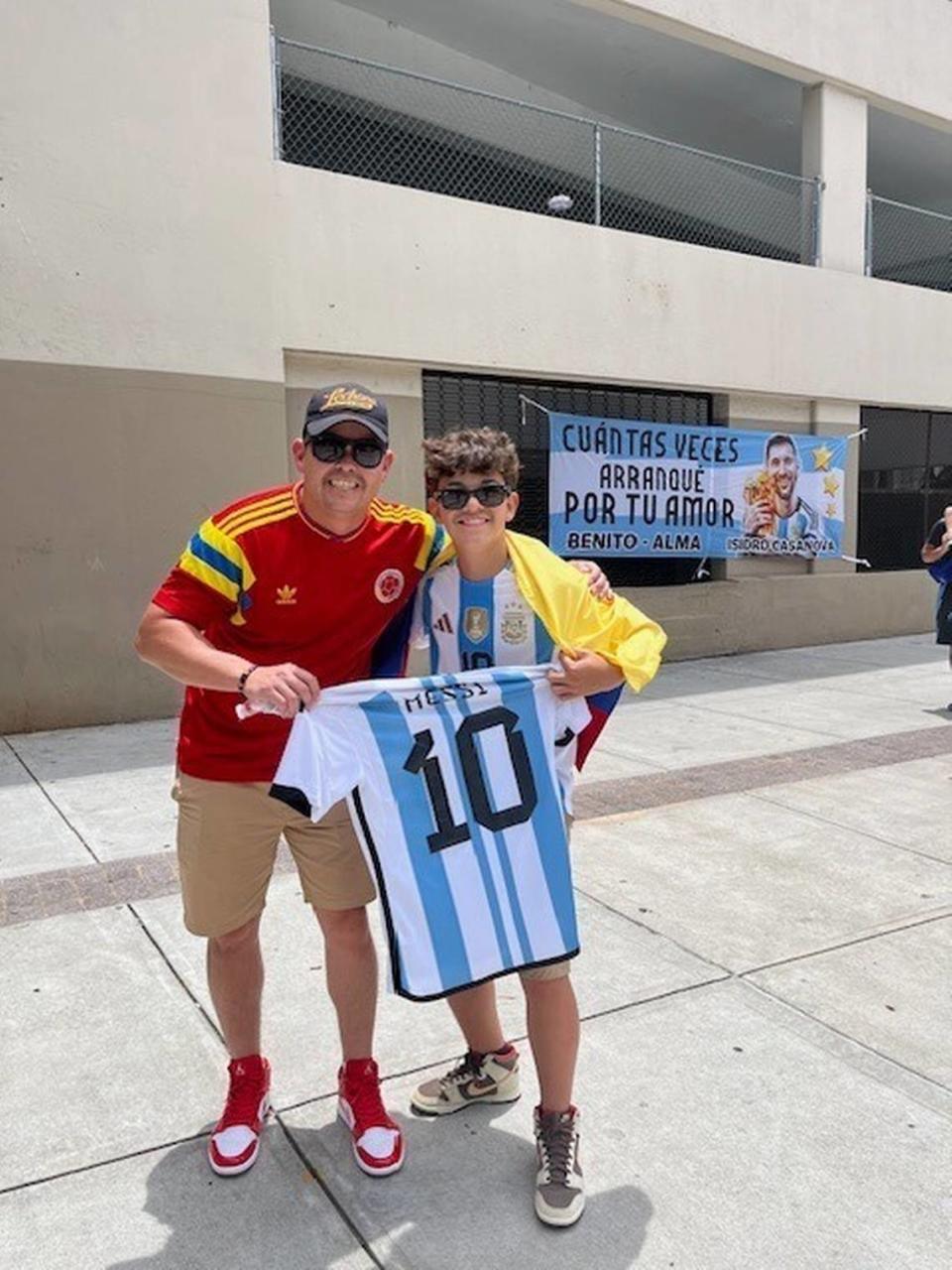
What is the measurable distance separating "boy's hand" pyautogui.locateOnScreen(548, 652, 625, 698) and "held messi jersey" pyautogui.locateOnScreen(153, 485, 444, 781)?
446mm

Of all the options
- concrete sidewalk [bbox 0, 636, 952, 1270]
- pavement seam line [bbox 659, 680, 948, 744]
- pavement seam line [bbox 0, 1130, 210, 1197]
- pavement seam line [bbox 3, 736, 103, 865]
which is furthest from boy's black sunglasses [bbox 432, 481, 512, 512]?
pavement seam line [bbox 659, 680, 948, 744]

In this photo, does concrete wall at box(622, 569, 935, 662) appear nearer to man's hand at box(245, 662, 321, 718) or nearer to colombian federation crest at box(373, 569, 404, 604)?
colombian federation crest at box(373, 569, 404, 604)

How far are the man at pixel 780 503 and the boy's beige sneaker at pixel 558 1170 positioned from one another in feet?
30.3

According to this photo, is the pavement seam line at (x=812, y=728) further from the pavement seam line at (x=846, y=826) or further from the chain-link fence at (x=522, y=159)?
the chain-link fence at (x=522, y=159)

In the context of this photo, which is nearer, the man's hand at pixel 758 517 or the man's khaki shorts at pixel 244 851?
the man's khaki shorts at pixel 244 851

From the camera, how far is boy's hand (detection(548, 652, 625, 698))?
2305 millimetres

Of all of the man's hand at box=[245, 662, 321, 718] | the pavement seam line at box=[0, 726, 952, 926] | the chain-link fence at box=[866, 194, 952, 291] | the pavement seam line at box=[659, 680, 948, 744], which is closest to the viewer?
the man's hand at box=[245, 662, 321, 718]

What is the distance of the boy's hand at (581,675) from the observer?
230cm

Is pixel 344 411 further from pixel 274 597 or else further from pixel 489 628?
pixel 489 628

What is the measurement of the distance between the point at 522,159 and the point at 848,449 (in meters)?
4.87

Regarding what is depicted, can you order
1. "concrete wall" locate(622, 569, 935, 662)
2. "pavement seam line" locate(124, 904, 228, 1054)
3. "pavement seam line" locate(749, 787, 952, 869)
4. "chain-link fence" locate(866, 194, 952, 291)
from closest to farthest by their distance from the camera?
"pavement seam line" locate(124, 904, 228, 1054) → "pavement seam line" locate(749, 787, 952, 869) → "concrete wall" locate(622, 569, 935, 662) → "chain-link fence" locate(866, 194, 952, 291)

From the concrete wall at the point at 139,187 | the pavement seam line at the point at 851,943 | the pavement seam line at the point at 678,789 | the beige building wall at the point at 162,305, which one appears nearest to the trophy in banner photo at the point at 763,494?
the beige building wall at the point at 162,305

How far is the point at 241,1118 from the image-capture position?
2.53 meters

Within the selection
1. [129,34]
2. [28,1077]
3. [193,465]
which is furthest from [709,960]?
[129,34]
